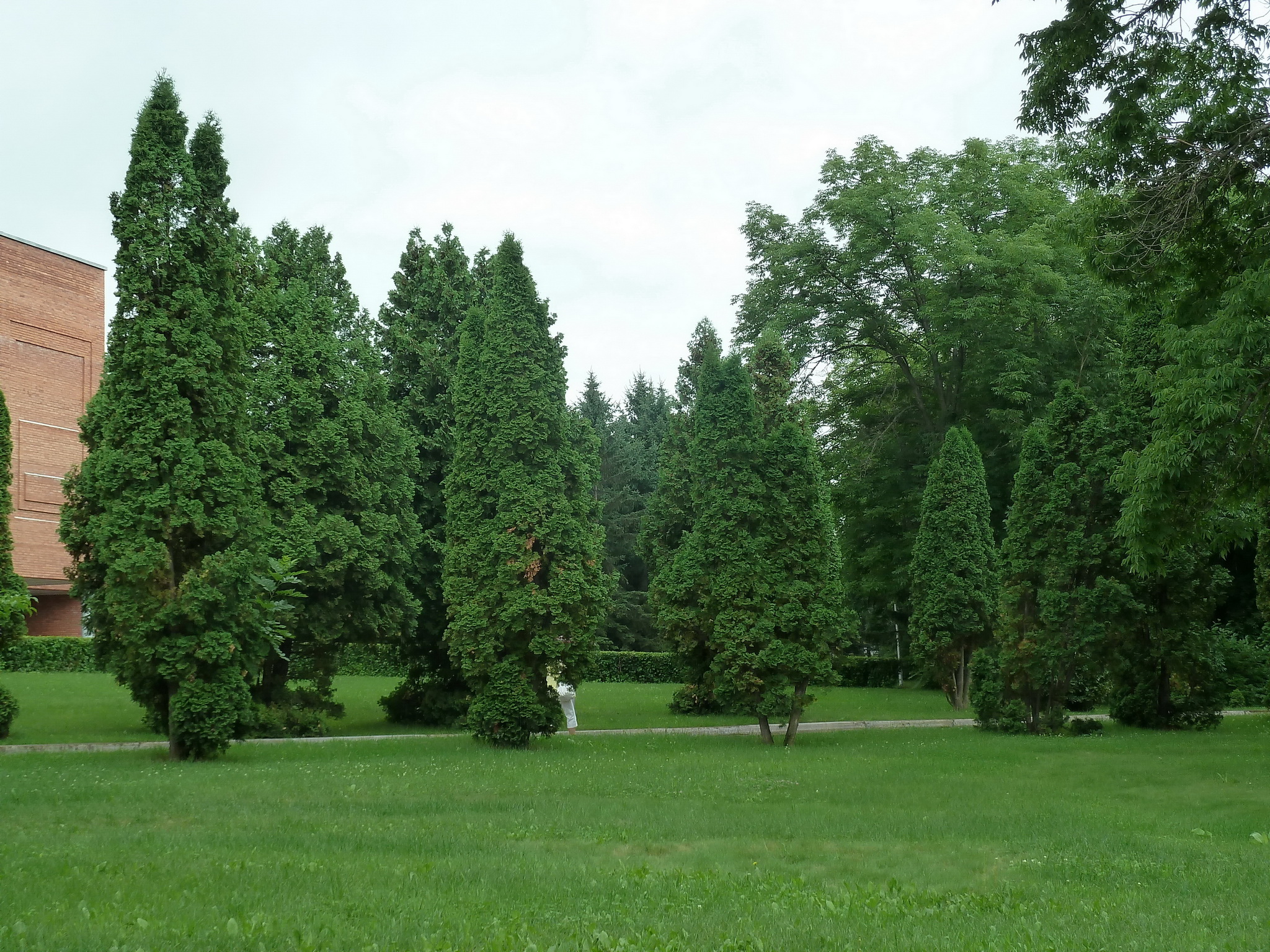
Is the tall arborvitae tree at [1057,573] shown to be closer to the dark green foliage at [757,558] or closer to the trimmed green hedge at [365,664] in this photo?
the dark green foliage at [757,558]

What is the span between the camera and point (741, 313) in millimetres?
36062

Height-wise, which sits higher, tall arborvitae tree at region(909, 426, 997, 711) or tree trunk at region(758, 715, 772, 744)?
tall arborvitae tree at region(909, 426, 997, 711)

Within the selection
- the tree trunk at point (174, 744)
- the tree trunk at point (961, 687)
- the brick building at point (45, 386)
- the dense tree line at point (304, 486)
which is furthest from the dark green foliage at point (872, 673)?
the tree trunk at point (174, 744)

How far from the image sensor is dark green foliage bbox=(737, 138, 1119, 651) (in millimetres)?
31188

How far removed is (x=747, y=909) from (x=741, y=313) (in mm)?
29829

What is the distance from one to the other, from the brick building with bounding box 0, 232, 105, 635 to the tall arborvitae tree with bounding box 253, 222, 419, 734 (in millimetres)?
16235

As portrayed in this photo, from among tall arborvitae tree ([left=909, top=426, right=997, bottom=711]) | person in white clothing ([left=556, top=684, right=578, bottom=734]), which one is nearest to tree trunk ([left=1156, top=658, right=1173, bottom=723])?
tall arborvitae tree ([left=909, top=426, right=997, bottom=711])

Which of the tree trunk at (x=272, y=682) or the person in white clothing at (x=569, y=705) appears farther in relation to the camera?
the person in white clothing at (x=569, y=705)

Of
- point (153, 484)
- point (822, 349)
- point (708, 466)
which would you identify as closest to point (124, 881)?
point (153, 484)

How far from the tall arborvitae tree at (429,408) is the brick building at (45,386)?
15.3 meters

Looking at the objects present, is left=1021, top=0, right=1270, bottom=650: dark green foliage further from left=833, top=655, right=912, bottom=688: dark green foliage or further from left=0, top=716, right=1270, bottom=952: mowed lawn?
left=833, top=655, right=912, bottom=688: dark green foliage

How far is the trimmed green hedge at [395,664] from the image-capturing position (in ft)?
111

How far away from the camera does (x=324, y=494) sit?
24.2 metres

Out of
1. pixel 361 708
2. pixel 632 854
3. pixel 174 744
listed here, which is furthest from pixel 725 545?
pixel 361 708
